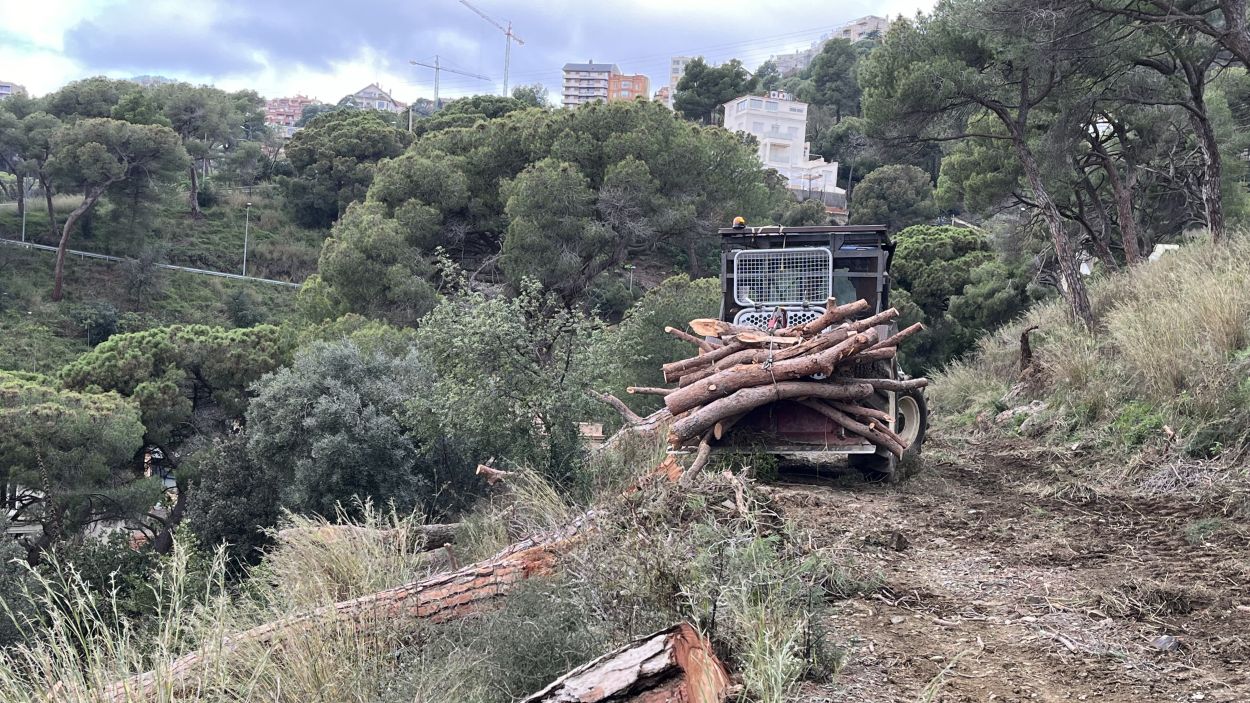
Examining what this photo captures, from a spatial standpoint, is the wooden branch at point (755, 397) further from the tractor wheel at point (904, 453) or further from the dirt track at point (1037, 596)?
the tractor wheel at point (904, 453)

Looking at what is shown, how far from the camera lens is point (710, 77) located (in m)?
72.4

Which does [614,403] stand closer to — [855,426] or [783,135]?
[855,426]

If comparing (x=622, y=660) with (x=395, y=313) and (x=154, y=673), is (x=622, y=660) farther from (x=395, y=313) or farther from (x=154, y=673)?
(x=395, y=313)

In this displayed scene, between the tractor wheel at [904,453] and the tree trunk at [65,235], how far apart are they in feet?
138

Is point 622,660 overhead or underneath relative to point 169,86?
underneath

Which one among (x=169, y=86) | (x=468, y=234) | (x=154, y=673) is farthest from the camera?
(x=169, y=86)

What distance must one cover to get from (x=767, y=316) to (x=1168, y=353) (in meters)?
3.63

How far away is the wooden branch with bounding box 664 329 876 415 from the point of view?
7484mm

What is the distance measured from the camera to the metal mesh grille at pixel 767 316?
373 inches

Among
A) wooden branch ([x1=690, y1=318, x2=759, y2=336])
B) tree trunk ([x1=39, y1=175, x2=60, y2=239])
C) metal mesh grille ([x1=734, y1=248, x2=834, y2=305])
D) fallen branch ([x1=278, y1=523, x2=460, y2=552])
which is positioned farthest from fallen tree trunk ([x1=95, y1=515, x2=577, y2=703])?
tree trunk ([x1=39, y1=175, x2=60, y2=239])

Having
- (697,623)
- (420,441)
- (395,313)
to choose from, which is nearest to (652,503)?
(697,623)

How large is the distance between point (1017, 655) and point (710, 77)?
7208 cm

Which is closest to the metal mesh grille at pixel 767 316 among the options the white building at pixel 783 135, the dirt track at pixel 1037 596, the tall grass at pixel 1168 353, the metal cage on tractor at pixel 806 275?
the metal cage on tractor at pixel 806 275

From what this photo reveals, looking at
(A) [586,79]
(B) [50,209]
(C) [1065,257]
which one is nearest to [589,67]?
(A) [586,79]
